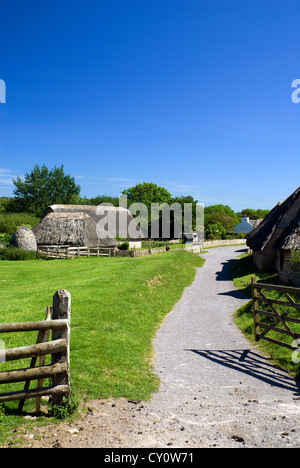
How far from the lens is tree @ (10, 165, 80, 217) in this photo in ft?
260

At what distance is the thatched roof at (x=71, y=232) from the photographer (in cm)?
4447

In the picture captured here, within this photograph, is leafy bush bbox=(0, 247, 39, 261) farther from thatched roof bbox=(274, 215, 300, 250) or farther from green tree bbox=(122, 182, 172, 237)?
green tree bbox=(122, 182, 172, 237)

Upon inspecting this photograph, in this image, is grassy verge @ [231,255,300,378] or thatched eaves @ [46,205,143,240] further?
thatched eaves @ [46,205,143,240]

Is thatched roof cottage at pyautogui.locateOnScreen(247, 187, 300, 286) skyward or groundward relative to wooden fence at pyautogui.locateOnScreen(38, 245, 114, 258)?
skyward

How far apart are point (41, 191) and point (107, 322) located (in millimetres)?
73779

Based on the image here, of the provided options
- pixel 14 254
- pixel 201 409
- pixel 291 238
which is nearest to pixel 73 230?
pixel 14 254

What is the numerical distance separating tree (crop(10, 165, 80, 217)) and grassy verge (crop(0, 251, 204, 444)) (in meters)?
58.3

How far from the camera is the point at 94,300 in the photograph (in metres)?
15.2

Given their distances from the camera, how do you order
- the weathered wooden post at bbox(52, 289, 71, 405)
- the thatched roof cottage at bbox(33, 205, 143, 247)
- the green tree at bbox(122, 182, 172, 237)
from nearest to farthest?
the weathered wooden post at bbox(52, 289, 71, 405) → the thatched roof cottage at bbox(33, 205, 143, 247) → the green tree at bbox(122, 182, 172, 237)

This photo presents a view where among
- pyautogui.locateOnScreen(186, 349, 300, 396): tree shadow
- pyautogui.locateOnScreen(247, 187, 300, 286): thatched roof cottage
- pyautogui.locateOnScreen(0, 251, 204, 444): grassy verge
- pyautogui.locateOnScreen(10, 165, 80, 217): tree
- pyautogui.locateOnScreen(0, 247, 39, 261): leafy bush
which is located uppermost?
pyautogui.locateOnScreen(10, 165, 80, 217): tree

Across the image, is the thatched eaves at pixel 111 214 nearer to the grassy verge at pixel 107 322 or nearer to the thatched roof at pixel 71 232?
the thatched roof at pixel 71 232

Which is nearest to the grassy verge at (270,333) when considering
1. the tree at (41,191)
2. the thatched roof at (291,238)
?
the thatched roof at (291,238)

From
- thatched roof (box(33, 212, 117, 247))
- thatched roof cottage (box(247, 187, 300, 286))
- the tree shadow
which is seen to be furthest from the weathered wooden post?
thatched roof (box(33, 212, 117, 247))
